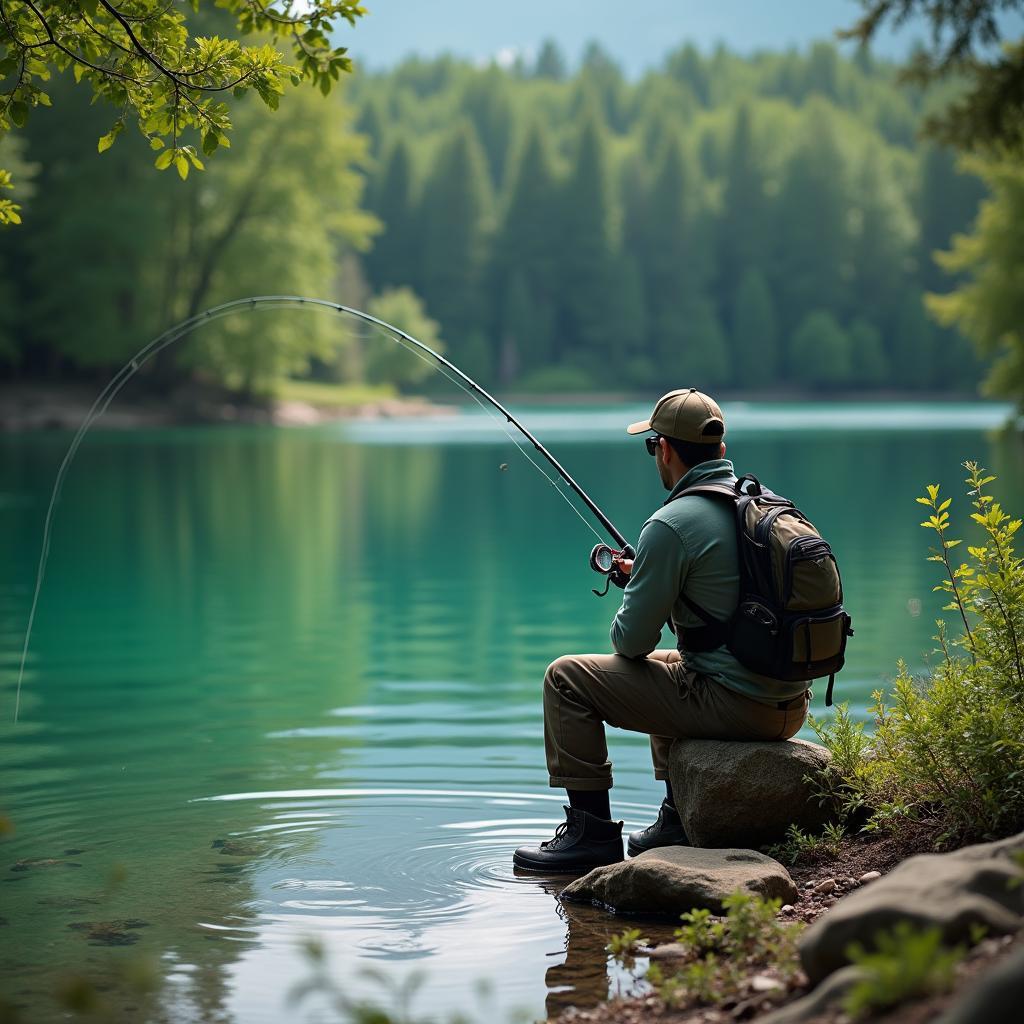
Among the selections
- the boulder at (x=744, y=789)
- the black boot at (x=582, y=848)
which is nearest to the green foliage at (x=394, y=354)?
the black boot at (x=582, y=848)

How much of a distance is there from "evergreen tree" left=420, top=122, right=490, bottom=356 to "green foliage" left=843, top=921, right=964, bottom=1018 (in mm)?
102437

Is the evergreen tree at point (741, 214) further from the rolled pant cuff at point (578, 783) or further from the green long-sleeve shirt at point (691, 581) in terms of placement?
the green long-sleeve shirt at point (691, 581)

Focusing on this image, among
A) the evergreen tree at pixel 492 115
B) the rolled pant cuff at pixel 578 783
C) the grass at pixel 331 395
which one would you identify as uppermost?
the evergreen tree at pixel 492 115

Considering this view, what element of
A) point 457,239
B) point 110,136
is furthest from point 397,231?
point 110,136

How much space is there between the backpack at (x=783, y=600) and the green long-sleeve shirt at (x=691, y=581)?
1.6 inches

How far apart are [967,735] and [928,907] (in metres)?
1.43

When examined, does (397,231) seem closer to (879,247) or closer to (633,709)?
(879,247)

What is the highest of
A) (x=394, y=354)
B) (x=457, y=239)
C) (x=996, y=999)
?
(x=457, y=239)

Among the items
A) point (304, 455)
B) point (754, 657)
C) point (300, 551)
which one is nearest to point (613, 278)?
point (304, 455)

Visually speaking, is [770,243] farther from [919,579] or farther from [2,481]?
[919,579]

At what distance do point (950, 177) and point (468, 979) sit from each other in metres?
107

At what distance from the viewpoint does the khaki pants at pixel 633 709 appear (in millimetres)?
5078

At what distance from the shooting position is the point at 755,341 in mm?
100250

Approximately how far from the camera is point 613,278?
105m
